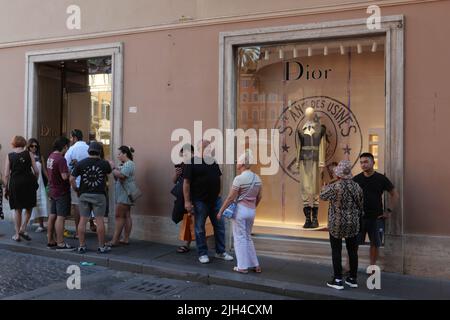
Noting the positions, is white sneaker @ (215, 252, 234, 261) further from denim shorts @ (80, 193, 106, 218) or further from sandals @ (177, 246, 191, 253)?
denim shorts @ (80, 193, 106, 218)

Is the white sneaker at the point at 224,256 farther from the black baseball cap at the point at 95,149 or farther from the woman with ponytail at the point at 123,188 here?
the black baseball cap at the point at 95,149

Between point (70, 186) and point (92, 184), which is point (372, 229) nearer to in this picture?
point (92, 184)

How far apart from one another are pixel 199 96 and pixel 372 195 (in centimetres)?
336

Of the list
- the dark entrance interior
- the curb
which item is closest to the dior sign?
the dark entrance interior

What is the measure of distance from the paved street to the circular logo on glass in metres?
3.17

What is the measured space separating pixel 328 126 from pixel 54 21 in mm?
5748

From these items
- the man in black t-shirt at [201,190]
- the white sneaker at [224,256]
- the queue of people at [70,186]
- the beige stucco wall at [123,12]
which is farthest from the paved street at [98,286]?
the beige stucco wall at [123,12]

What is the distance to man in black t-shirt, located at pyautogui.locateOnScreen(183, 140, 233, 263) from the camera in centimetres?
725

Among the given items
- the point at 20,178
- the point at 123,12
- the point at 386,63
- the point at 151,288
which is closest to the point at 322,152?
the point at 386,63

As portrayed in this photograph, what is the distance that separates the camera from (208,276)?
665 cm

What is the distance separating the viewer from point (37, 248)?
805 cm
